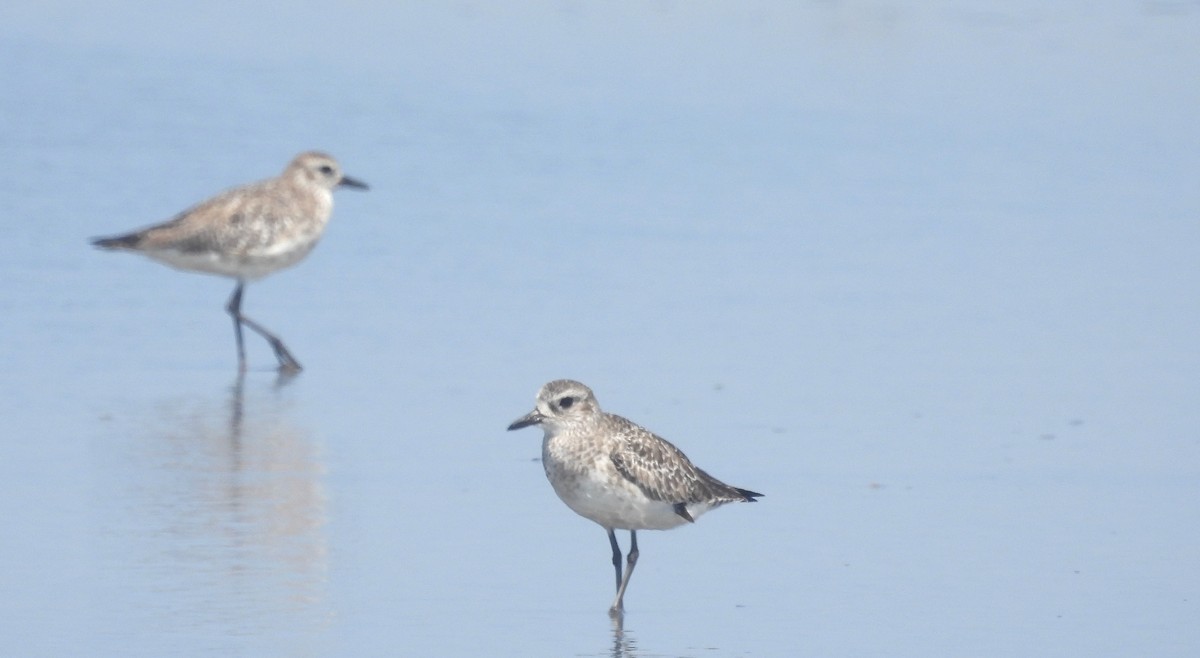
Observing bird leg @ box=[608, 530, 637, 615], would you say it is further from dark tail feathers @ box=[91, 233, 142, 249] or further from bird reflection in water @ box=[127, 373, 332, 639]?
dark tail feathers @ box=[91, 233, 142, 249]

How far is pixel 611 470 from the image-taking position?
7727mm

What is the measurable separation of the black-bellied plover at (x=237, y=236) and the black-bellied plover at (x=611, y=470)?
5.27 metres

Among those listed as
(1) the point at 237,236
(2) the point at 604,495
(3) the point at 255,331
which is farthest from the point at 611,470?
(1) the point at 237,236

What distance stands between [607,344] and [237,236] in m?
2.71

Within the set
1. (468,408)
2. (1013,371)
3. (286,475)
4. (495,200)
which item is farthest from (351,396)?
(495,200)

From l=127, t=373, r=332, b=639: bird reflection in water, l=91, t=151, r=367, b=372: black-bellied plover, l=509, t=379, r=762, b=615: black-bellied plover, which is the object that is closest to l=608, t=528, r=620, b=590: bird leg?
l=509, t=379, r=762, b=615: black-bellied plover

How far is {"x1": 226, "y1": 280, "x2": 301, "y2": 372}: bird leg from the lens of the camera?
11812 mm

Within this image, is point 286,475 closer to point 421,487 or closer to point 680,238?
point 421,487

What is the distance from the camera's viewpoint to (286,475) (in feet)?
31.1

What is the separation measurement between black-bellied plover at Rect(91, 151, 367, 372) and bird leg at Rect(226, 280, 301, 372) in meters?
0.03

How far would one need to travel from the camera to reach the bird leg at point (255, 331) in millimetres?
11812

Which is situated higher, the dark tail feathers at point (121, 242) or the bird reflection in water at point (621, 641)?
the dark tail feathers at point (121, 242)

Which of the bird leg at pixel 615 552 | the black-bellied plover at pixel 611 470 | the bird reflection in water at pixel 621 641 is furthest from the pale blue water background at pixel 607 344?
the black-bellied plover at pixel 611 470

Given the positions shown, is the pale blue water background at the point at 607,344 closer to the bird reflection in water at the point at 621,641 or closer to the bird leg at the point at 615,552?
the bird reflection in water at the point at 621,641
